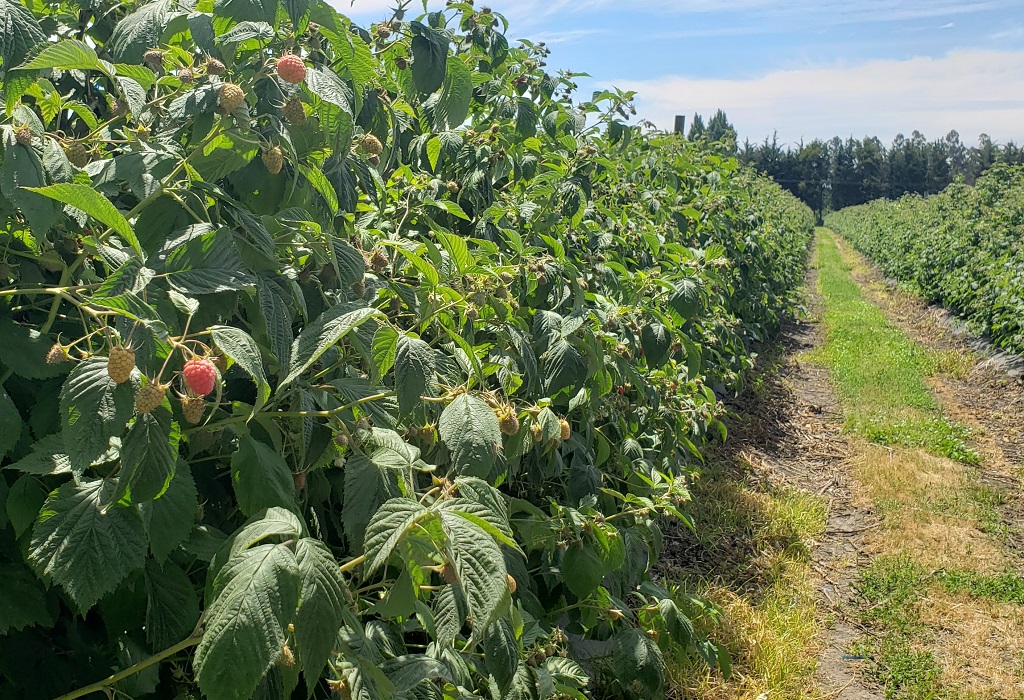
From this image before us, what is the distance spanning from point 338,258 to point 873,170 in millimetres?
63850

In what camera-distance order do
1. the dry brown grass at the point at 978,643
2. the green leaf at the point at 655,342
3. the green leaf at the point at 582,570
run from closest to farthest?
1. the green leaf at the point at 582,570
2. the green leaf at the point at 655,342
3. the dry brown grass at the point at 978,643

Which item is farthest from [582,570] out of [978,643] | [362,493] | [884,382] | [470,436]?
[884,382]

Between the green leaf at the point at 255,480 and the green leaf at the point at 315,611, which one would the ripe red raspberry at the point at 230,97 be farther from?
the green leaf at the point at 315,611

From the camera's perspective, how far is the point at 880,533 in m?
4.95

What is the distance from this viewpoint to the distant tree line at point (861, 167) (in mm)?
52750

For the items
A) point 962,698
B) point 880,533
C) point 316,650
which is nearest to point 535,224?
point 316,650

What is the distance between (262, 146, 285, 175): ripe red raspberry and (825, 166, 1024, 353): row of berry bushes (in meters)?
9.27

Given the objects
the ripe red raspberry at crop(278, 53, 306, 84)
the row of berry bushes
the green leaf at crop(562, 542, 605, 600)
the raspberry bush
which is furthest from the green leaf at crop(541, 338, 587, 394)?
the row of berry bushes

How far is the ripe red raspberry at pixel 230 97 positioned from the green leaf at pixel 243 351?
0.32 meters

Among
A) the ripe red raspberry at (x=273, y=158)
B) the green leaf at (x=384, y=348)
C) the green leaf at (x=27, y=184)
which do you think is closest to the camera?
the green leaf at (x=27, y=184)

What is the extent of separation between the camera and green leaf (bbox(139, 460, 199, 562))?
98cm

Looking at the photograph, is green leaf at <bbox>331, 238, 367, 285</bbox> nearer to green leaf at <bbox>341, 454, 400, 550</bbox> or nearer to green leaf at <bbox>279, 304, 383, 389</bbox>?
green leaf at <bbox>279, 304, 383, 389</bbox>

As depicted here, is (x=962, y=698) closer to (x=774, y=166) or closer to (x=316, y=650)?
(x=316, y=650)

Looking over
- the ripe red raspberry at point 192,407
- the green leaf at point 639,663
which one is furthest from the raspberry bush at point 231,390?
the green leaf at point 639,663
